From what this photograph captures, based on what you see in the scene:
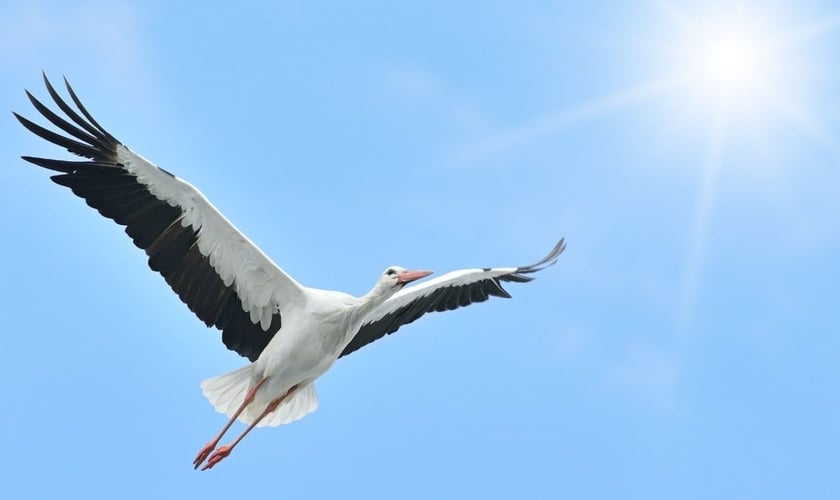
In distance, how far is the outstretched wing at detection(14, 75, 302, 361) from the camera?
14453 mm

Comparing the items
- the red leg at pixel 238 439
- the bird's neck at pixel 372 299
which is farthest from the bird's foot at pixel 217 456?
the bird's neck at pixel 372 299

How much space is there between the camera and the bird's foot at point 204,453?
49.0 ft

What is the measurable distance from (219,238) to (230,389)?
1.55 meters

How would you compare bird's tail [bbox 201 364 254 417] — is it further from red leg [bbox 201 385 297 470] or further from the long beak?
the long beak

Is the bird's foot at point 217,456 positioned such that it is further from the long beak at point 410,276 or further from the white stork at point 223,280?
the long beak at point 410,276

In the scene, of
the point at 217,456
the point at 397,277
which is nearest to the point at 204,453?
the point at 217,456

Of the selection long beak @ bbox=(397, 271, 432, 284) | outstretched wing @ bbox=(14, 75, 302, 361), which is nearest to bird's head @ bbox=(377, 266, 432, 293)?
long beak @ bbox=(397, 271, 432, 284)

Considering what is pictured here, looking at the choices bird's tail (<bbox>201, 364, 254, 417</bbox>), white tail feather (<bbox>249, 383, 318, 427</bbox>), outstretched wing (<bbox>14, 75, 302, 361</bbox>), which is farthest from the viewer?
white tail feather (<bbox>249, 383, 318, 427</bbox>)

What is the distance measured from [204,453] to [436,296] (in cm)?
284

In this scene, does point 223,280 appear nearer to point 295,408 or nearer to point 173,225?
point 173,225

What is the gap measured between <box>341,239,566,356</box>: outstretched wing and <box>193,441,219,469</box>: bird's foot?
5.41ft

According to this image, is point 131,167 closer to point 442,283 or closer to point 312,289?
point 312,289

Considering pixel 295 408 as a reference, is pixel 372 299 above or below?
above

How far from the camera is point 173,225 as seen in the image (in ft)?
48.1
